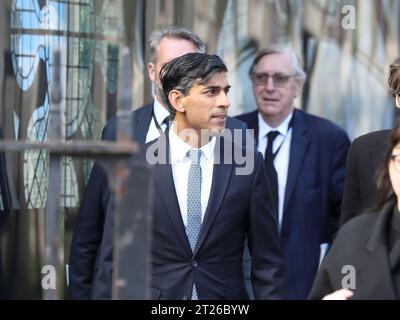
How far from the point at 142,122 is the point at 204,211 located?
3.91 ft

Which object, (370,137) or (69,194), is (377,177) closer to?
(370,137)

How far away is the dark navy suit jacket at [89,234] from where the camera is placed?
5898mm

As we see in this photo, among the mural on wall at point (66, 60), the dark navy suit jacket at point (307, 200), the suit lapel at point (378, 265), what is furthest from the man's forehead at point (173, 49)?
the suit lapel at point (378, 265)

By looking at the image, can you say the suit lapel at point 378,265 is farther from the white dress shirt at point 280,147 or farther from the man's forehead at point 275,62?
the man's forehead at point 275,62

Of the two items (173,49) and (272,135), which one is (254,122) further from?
(173,49)

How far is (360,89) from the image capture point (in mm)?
8070

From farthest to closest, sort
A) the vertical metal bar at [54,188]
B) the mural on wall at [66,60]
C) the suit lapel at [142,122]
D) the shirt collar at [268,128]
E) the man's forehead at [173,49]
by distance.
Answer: the shirt collar at [268,128] < the mural on wall at [66,60] < the man's forehead at [173,49] < the suit lapel at [142,122] < the vertical metal bar at [54,188]

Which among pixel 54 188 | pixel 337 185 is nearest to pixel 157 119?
pixel 337 185

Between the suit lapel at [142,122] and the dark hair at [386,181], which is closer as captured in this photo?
the dark hair at [386,181]

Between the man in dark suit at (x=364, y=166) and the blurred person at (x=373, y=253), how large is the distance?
114cm

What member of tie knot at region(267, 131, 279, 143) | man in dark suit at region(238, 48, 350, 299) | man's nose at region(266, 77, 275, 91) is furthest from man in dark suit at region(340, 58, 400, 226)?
man's nose at region(266, 77, 275, 91)

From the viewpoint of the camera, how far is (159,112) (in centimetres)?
644

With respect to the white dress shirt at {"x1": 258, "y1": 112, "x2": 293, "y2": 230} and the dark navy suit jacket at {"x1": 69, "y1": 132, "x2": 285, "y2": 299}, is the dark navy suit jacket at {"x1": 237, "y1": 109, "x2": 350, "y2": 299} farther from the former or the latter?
the dark navy suit jacket at {"x1": 69, "y1": 132, "x2": 285, "y2": 299}
